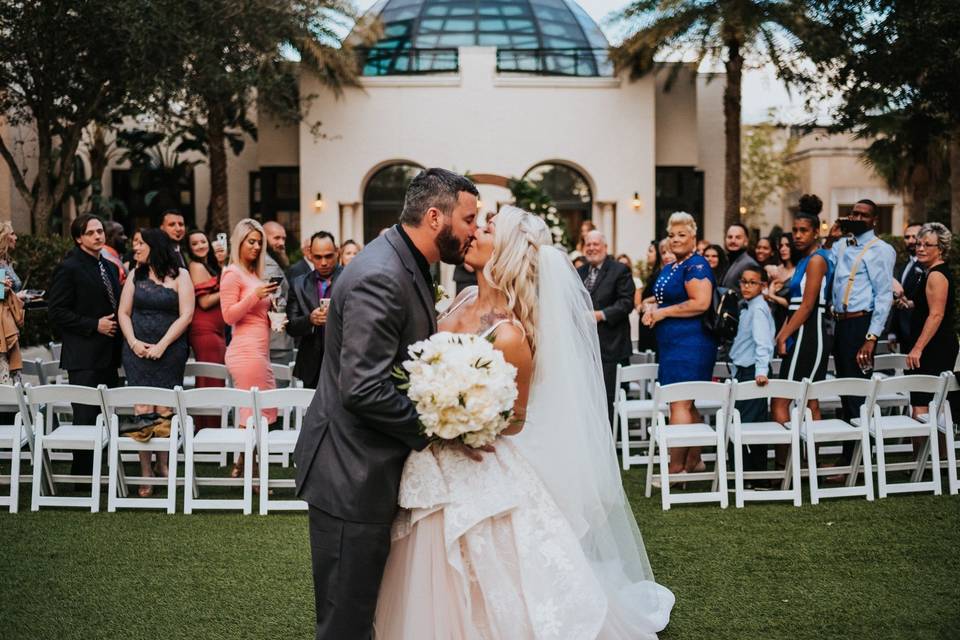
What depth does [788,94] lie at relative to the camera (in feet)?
73.0

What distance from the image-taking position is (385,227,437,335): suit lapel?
3.60 metres

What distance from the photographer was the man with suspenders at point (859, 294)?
26.2 feet

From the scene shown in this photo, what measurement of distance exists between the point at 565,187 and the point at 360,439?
23.0 metres

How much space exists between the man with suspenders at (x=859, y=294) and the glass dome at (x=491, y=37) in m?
18.9

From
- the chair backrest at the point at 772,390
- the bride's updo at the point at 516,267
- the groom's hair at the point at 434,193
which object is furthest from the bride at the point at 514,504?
the chair backrest at the point at 772,390

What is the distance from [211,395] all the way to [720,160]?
76.5ft

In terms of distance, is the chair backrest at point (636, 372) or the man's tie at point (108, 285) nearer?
the man's tie at point (108, 285)

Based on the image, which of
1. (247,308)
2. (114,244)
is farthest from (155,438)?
(114,244)

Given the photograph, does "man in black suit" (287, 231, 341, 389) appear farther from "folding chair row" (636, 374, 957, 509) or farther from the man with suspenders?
the man with suspenders

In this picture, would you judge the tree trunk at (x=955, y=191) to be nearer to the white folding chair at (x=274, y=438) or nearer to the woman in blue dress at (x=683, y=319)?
the woman in blue dress at (x=683, y=319)

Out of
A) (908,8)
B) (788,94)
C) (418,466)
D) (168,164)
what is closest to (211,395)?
(418,466)

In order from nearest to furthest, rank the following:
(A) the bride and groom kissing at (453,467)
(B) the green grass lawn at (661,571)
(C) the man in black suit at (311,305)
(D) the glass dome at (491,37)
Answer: (A) the bride and groom kissing at (453,467), (B) the green grass lawn at (661,571), (C) the man in black suit at (311,305), (D) the glass dome at (491,37)

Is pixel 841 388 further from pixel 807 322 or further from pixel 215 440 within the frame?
pixel 215 440

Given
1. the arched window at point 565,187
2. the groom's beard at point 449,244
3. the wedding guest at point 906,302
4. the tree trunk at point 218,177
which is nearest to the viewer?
the groom's beard at point 449,244
